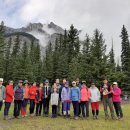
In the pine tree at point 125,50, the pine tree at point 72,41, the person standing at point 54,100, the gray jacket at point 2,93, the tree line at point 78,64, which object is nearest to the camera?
the gray jacket at point 2,93

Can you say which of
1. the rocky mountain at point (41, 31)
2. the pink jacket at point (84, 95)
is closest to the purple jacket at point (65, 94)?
the pink jacket at point (84, 95)

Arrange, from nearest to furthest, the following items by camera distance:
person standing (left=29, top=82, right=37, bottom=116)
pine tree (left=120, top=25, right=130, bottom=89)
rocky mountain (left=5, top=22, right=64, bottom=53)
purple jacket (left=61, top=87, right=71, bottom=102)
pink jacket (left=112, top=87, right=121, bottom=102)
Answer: pink jacket (left=112, top=87, right=121, bottom=102), purple jacket (left=61, top=87, right=71, bottom=102), person standing (left=29, top=82, right=37, bottom=116), pine tree (left=120, top=25, right=130, bottom=89), rocky mountain (left=5, top=22, right=64, bottom=53)

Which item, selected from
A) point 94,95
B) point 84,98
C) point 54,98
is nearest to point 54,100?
point 54,98

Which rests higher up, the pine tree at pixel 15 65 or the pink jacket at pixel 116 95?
the pine tree at pixel 15 65

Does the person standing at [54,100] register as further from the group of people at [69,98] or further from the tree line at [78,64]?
the tree line at [78,64]

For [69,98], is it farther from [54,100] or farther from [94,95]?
[94,95]

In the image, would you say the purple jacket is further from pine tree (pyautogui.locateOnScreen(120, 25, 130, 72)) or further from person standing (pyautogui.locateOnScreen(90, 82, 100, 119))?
pine tree (pyautogui.locateOnScreen(120, 25, 130, 72))

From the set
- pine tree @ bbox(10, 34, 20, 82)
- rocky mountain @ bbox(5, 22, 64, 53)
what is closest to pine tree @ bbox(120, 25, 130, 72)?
pine tree @ bbox(10, 34, 20, 82)

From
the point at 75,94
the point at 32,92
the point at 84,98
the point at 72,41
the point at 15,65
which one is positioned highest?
the point at 72,41

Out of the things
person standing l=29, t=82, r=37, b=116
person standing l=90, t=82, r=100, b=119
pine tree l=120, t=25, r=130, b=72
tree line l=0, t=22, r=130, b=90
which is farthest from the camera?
pine tree l=120, t=25, r=130, b=72

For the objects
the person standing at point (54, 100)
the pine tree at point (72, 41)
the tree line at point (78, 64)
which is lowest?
the person standing at point (54, 100)

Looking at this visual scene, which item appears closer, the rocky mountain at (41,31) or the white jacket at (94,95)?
the white jacket at (94,95)

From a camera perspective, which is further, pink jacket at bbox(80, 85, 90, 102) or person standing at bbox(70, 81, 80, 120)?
pink jacket at bbox(80, 85, 90, 102)

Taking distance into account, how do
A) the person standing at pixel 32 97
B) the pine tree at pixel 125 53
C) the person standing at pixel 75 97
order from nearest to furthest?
the person standing at pixel 75 97
the person standing at pixel 32 97
the pine tree at pixel 125 53
